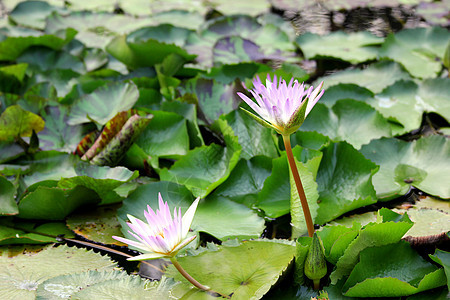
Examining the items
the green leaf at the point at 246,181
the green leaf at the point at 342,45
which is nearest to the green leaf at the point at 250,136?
the green leaf at the point at 246,181

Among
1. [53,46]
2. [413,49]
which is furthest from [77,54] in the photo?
[413,49]

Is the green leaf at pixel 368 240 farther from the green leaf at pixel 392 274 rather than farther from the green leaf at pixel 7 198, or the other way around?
the green leaf at pixel 7 198

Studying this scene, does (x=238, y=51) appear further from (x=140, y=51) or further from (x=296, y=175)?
(x=296, y=175)

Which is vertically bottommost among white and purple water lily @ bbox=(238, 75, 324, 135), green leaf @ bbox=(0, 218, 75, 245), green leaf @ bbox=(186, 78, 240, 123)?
green leaf @ bbox=(0, 218, 75, 245)

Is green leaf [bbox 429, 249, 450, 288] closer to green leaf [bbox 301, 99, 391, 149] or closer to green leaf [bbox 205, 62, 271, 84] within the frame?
green leaf [bbox 301, 99, 391, 149]

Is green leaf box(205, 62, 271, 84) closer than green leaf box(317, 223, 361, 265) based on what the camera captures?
No

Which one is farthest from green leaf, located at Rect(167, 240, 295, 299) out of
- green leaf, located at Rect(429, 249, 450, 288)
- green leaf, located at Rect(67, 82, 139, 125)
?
green leaf, located at Rect(67, 82, 139, 125)

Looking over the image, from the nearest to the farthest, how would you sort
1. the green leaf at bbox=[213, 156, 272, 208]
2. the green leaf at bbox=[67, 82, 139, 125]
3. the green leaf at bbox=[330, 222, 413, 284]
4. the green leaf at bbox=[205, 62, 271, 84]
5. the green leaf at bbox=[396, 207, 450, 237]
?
the green leaf at bbox=[330, 222, 413, 284], the green leaf at bbox=[396, 207, 450, 237], the green leaf at bbox=[213, 156, 272, 208], the green leaf at bbox=[67, 82, 139, 125], the green leaf at bbox=[205, 62, 271, 84]

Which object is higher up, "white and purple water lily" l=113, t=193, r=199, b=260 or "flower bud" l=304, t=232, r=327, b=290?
"white and purple water lily" l=113, t=193, r=199, b=260
